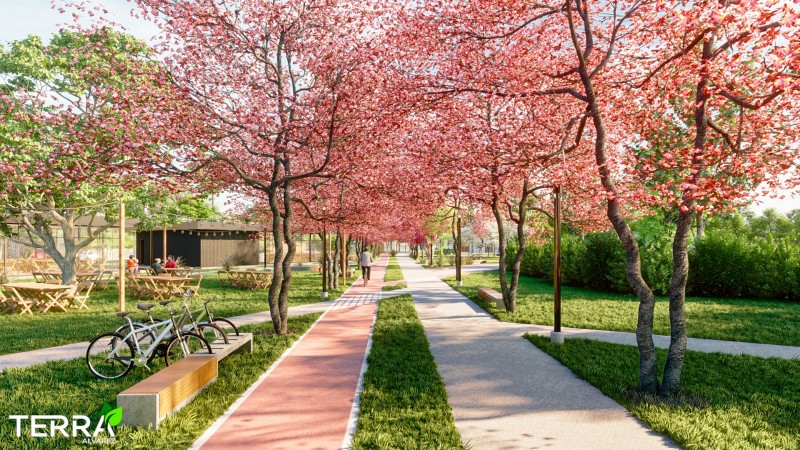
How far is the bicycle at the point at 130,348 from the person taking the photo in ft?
21.9

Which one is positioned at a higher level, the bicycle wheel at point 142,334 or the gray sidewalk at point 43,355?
the bicycle wheel at point 142,334

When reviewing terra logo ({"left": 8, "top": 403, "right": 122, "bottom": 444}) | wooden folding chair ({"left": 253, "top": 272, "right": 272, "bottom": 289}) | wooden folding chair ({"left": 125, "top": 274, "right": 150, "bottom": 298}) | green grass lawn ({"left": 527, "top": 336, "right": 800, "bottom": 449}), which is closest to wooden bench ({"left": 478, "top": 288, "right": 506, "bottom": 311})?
green grass lawn ({"left": 527, "top": 336, "right": 800, "bottom": 449})

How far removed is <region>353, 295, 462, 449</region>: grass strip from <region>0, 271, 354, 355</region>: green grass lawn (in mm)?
6504

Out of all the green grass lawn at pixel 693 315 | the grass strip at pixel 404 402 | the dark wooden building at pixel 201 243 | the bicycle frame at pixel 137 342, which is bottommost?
the green grass lawn at pixel 693 315

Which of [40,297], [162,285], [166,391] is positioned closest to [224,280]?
[162,285]

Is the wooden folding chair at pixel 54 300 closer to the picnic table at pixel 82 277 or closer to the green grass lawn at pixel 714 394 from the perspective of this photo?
the picnic table at pixel 82 277

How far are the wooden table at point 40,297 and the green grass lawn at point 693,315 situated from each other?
1271 cm

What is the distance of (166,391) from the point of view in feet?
16.5

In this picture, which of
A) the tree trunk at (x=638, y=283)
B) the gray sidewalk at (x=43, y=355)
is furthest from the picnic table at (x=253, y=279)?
the tree trunk at (x=638, y=283)

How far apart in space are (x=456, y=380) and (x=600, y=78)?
582 centimetres

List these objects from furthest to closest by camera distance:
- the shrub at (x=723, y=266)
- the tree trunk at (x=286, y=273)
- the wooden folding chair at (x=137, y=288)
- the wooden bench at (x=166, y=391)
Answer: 1. the wooden folding chair at (x=137, y=288)
2. the shrub at (x=723, y=266)
3. the tree trunk at (x=286, y=273)
4. the wooden bench at (x=166, y=391)

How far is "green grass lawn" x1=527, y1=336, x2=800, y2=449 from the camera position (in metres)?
4.63

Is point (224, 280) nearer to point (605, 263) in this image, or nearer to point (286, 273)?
point (286, 273)

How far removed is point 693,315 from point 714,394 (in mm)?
7714
